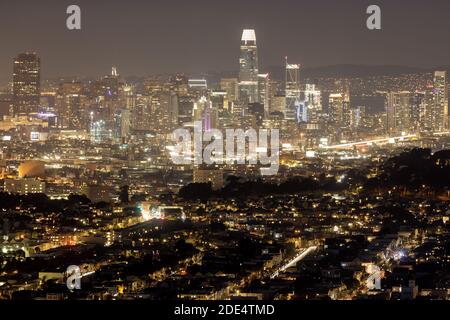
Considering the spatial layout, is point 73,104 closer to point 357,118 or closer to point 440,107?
point 357,118

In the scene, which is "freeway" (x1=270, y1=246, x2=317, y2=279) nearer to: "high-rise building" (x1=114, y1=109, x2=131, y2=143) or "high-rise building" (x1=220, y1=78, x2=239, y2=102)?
"high-rise building" (x1=114, y1=109, x2=131, y2=143)

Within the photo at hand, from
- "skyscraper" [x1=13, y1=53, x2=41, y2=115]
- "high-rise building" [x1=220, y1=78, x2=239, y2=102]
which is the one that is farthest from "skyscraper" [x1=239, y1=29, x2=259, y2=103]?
"skyscraper" [x1=13, y1=53, x2=41, y2=115]

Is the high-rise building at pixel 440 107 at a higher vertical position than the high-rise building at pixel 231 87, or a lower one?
lower

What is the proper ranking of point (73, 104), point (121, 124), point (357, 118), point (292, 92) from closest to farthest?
1. point (121, 124)
2. point (73, 104)
3. point (357, 118)
4. point (292, 92)

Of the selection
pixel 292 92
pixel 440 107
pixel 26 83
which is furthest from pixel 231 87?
pixel 26 83

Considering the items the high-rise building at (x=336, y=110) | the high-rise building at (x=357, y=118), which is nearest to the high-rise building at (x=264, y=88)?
the high-rise building at (x=336, y=110)

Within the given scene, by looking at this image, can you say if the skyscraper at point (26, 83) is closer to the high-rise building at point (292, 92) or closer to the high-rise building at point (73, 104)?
the high-rise building at point (73, 104)
